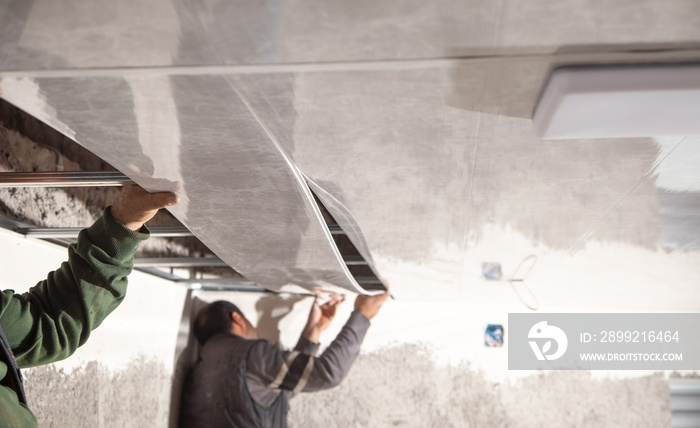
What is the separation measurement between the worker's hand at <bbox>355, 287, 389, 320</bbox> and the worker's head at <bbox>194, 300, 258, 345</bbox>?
0.56 meters

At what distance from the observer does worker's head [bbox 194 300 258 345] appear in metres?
2.80

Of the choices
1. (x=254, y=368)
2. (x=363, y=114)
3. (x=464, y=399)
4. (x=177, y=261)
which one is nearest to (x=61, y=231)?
(x=177, y=261)

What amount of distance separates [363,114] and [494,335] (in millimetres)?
2343

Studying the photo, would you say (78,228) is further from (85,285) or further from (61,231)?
(85,285)

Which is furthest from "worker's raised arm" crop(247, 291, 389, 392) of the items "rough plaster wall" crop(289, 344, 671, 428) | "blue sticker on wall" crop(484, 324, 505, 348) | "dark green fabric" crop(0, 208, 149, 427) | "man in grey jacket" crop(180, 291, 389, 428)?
"dark green fabric" crop(0, 208, 149, 427)

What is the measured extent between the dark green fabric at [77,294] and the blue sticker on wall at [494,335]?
7.06ft

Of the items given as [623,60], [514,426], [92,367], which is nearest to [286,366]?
[92,367]

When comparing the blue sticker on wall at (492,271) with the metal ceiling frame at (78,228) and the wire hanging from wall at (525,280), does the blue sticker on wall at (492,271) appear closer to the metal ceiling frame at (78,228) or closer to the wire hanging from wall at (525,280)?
the wire hanging from wall at (525,280)

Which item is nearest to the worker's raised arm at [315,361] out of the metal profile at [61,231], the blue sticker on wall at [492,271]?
the blue sticker on wall at [492,271]

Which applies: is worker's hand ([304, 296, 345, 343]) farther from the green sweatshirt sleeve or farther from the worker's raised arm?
the green sweatshirt sleeve

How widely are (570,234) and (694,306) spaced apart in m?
1.77

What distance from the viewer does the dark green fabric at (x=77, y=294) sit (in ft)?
3.63

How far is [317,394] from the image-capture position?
2.87 metres

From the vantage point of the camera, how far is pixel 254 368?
2.59m
